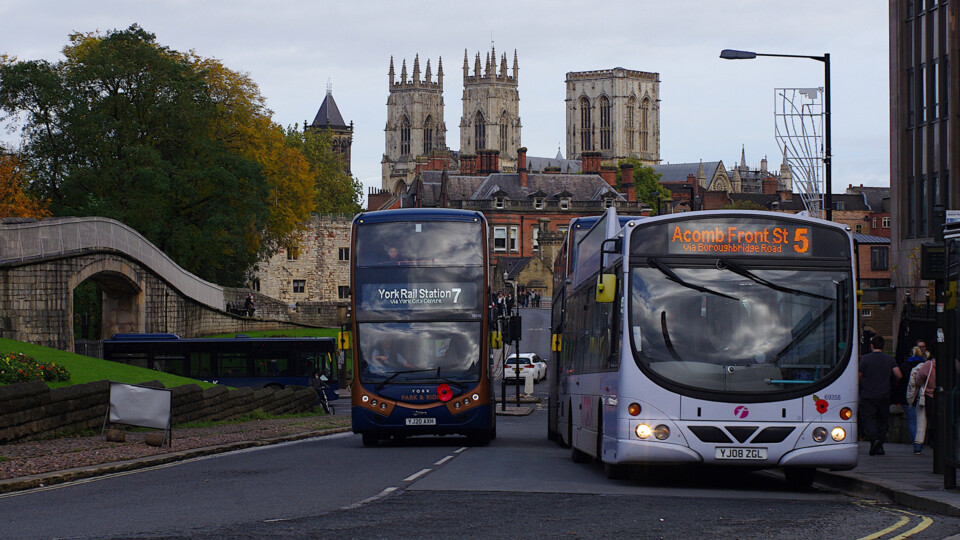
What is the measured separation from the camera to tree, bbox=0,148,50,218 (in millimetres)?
54312

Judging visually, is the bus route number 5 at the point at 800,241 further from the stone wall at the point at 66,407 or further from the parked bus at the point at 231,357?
the parked bus at the point at 231,357

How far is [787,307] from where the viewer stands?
14023 mm

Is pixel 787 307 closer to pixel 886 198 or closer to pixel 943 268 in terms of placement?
pixel 943 268

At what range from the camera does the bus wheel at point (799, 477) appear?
48.7ft

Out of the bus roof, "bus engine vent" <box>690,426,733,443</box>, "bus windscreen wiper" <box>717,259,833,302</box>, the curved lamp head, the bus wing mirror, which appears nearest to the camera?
"bus engine vent" <box>690,426,733,443</box>

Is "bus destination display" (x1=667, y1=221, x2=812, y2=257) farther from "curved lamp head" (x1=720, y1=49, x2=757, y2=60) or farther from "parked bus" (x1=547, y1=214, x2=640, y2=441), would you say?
"curved lamp head" (x1=720, y1=49, x2=757, y2=60)

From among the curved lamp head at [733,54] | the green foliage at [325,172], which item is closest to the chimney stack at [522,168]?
the green foliage at [325,172]

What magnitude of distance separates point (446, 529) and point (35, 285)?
94.7 ft

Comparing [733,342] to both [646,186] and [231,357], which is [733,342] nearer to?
[231,357]

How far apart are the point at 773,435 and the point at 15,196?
47344mm

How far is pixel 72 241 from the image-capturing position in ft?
Answer: 124

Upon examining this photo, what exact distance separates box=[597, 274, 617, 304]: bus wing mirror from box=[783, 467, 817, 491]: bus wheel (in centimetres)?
301

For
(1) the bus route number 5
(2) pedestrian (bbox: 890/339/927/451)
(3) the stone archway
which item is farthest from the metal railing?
(1) the bus route number 5

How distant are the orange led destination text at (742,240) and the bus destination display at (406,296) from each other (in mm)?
8007
